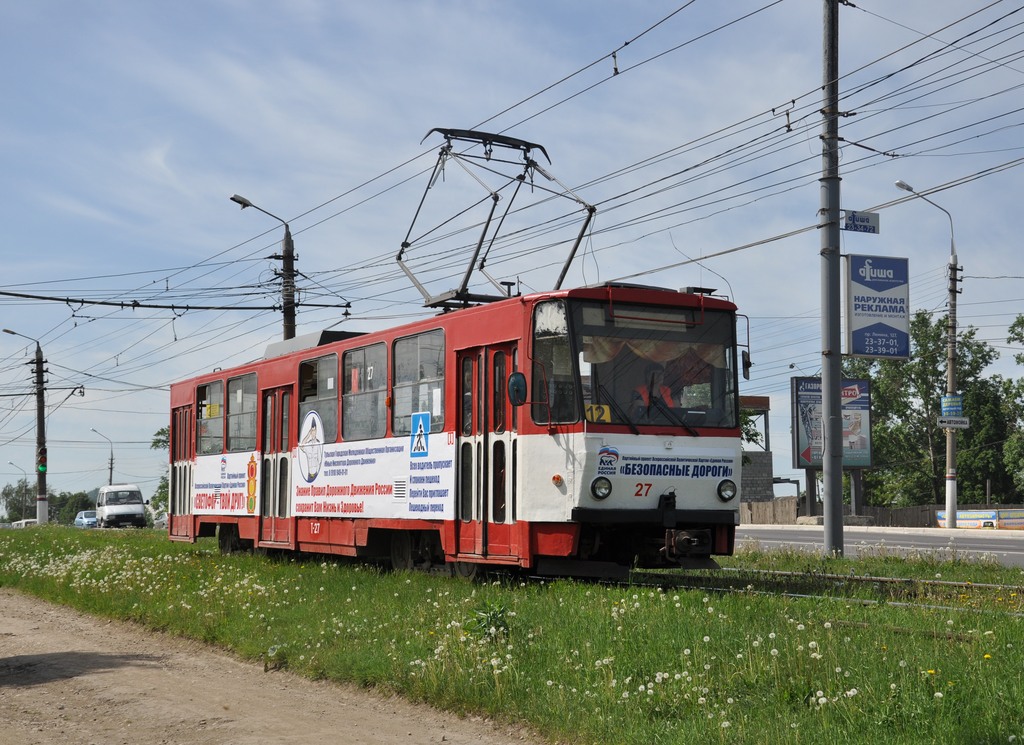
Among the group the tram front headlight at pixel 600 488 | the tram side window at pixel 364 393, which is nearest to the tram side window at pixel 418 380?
the tram side window at pixel 364 393

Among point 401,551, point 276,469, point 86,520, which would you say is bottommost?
point 86,520

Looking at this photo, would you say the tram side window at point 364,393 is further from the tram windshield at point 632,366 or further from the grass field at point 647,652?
the tram windshield at point 632,366

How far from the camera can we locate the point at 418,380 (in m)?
15.1

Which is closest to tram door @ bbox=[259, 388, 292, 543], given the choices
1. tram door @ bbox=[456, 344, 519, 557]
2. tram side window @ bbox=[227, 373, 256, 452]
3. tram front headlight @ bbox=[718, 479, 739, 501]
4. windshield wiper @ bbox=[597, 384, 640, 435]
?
tram side window @ bbox=[227, 373, 256, 452]

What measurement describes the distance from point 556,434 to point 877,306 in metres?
9.80

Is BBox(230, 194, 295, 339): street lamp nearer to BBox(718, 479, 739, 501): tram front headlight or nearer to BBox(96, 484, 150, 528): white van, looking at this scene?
BBox(718, 479, 739, 501): tram front headlight

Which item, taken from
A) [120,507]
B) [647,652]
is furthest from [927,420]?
[647,652]

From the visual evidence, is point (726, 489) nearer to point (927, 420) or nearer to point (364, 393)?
point (364, 393)

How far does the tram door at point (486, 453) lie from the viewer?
1345 centimetres

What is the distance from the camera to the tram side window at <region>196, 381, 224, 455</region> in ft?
71.3

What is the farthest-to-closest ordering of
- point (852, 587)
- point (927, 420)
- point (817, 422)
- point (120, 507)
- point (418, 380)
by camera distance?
point (927, 420)
point (120, 507)
point (817, 422)
point (418, 380)
point (852, 587)

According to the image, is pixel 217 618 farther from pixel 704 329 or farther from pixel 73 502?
pixel 73 502

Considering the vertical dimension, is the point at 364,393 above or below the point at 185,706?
Answer: above

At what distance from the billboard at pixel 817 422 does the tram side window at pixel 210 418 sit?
2852 cm
